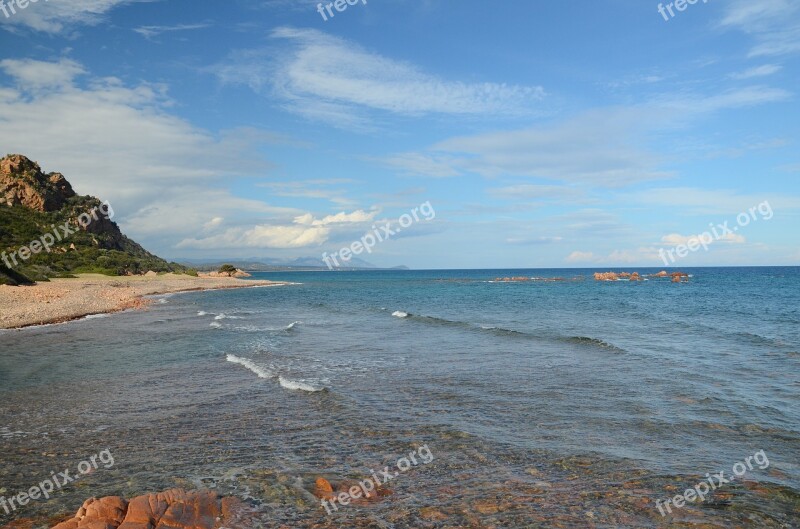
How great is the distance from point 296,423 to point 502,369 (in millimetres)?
10296

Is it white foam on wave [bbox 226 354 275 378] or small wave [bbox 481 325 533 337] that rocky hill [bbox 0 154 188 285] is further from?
small wave [bbox 481 325 533 337]

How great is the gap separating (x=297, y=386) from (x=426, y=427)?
6338mm

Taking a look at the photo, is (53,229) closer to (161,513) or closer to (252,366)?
(252,366)

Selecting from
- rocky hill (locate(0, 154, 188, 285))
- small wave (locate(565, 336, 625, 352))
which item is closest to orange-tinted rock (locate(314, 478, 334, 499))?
small wave (locate(565, 336, 625, 352))

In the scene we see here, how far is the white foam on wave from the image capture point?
66.7ft

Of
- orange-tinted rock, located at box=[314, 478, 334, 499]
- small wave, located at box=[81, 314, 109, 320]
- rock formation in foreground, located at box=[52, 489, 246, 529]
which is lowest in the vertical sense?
orange-tinted rock, located at box=[314, 478, 334, 499]

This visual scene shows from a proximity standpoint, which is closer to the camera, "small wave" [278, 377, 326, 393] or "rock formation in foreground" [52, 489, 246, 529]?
"rock formation in foreground" [52, 489, 246, 529]

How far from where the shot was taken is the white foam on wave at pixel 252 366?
20.3m

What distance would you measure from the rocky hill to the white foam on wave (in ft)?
190

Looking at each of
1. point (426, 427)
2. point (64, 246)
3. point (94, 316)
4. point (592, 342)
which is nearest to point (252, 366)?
point (426, 427)

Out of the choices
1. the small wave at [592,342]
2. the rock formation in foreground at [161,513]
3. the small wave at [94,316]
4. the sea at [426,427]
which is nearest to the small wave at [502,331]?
the small wave at [592,342]

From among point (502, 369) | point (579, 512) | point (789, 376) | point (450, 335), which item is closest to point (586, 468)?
point (579, 512)

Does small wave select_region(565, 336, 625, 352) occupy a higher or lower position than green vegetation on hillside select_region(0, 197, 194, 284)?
lower

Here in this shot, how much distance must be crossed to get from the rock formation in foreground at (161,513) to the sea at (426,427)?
472 mm
